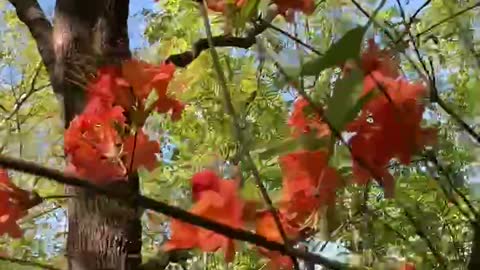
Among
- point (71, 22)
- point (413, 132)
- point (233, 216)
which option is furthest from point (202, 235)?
point (71, 22)

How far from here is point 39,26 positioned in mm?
1652

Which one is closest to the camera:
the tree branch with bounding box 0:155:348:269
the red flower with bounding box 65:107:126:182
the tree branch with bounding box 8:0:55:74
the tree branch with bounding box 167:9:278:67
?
the tree branch with bounding box 0:155:348:269

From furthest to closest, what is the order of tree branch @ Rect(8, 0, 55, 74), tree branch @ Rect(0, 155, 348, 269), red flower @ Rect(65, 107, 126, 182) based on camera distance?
tree branch @ Rect(8, 0, 55, 74), red flower @ Rect(65, 107, 126, 182), tree branch @ Rect(0, 155, 348, 269)

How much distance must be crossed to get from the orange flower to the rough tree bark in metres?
0.57

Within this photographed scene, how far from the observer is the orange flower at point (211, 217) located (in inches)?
19.6

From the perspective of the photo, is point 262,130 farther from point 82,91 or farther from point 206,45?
point 82,91

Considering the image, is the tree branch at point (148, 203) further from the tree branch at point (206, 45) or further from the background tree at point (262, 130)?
the tree branch at point (206, 45)

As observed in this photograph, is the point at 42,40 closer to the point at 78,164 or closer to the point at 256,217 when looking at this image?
the point at 78,164

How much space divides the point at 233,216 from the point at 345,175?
4.1 inches

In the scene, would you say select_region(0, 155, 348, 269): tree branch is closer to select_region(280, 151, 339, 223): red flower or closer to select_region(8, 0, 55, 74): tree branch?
select_region(280, 151, 339, 223): red flower

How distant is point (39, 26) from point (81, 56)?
0.59 m

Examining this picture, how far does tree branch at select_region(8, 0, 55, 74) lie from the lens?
1576mm

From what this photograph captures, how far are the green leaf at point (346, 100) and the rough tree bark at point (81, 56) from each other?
74cm

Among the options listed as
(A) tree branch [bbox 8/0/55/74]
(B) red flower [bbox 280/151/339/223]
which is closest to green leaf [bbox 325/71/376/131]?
(B) red flower [bbox 280/151/339/223]
